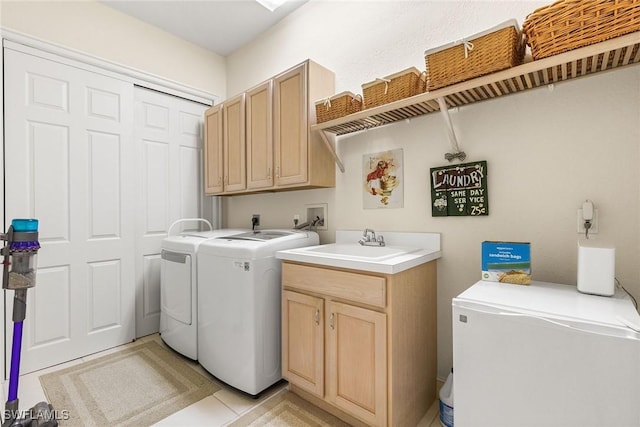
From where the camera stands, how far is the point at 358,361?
1.48m

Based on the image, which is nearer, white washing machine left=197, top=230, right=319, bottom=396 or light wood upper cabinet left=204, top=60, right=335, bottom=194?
white washing machine left=197, top=230, right=319, bottom=396

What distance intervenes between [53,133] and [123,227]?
833 mm

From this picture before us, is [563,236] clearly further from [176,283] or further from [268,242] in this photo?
[176,283]

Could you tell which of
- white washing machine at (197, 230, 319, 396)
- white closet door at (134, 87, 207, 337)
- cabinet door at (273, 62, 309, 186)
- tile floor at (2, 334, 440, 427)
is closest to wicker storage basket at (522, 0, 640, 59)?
cabinet door at (273, 62, 309, 186)

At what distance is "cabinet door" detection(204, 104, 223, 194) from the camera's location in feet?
9.26

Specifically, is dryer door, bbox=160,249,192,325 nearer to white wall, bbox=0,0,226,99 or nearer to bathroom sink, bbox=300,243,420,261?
bathroom sink, bbox=300,243,420,261

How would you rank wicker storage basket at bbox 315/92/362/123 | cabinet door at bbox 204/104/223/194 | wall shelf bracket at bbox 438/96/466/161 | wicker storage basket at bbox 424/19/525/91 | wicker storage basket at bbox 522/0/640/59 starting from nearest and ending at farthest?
1. wicker storage basket at bbox 522/0/640/59
2. wicker storage basket at bbox 424/19/525/91
3. wall shelf bracket at bbox 438/96/466/161
4. wicker storage basket at bbox 315/92/362/123
5. cabinet door at bbox 204/104/223/194

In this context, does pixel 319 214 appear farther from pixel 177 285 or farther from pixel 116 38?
pixel 116 38

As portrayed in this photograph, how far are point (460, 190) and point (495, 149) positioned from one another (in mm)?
272

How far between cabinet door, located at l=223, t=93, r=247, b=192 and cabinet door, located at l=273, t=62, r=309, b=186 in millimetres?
424

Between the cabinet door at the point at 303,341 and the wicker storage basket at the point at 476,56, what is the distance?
1.29 metres

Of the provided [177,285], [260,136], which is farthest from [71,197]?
[260,136]

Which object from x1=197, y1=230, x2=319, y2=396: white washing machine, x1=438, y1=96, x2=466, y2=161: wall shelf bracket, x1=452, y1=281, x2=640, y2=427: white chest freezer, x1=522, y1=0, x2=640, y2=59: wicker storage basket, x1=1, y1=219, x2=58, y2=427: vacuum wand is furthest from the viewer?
x1=197, y1=230, x2=319, y2=396: white washing machine

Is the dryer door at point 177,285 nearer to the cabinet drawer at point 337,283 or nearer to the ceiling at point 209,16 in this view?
the cabinet drawer at point 337,283
